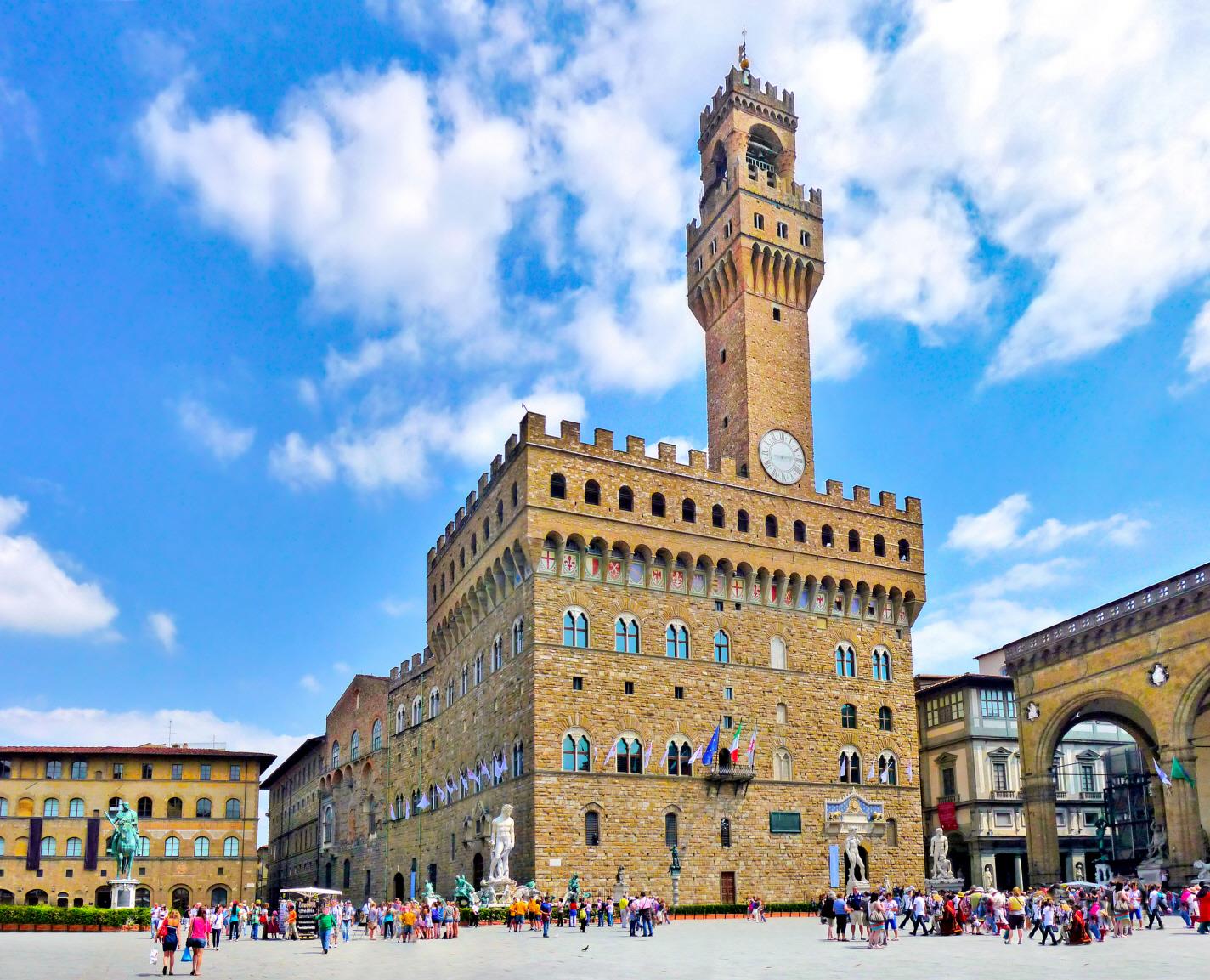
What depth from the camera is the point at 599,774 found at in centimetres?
4734

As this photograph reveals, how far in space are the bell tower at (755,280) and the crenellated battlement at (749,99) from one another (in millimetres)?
62

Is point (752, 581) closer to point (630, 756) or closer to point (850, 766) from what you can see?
point (850, 766)

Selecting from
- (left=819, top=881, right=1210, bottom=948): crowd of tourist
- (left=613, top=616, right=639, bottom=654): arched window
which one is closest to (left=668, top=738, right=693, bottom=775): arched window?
(left=613, top=616, right=639, bottom=654): arched window

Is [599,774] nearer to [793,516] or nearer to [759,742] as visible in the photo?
[759,742]

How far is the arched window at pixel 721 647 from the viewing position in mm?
51500

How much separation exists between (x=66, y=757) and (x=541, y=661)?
47.1 metres

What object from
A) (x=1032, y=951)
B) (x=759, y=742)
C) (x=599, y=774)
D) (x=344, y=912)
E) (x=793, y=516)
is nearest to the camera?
(x=1032, y=951)

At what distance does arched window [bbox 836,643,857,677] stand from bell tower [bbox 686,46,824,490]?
7.64m

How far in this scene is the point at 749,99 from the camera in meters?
61.1

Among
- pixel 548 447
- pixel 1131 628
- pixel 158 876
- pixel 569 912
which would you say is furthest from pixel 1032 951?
pixel 158 876

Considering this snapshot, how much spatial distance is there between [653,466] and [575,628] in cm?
817

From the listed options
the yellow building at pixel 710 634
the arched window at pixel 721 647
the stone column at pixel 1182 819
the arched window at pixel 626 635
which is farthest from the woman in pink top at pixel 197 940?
the stone column at pixel 1182 819

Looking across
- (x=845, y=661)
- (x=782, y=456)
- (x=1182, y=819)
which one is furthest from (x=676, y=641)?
(x=1182, y=819)

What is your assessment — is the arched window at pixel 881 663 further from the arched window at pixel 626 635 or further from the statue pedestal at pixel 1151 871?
the statue pedestal at pixel 1151 871
